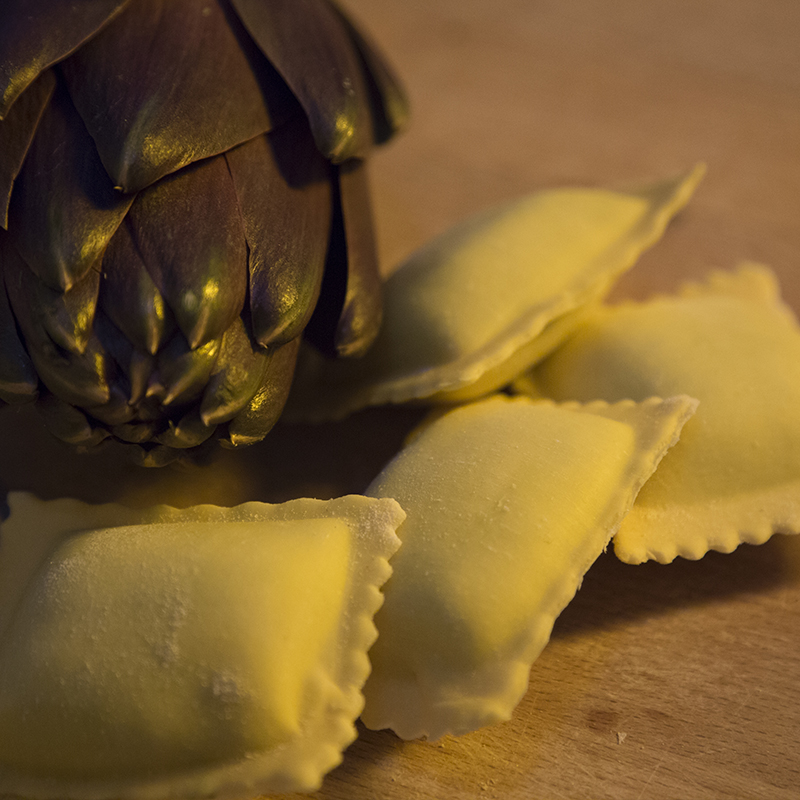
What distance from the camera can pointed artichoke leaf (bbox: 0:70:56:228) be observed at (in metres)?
0.60

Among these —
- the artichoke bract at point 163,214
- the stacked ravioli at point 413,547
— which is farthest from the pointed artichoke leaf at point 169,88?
the stacked ravioli at point 413,547

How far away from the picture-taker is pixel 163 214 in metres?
0.61

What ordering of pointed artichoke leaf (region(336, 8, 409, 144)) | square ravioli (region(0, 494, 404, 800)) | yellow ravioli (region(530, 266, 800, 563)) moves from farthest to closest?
pointed artichoke leaf (region(336, 8, 409, 144)) → yellow ravioli (region(530, 266, 800, 563)) → square ravioli (region(0, 494, 404, 800))

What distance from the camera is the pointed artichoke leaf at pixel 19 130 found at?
60 cm

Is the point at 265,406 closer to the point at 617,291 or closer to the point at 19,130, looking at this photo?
the point at 19,130

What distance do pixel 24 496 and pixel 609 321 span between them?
1.64 feet

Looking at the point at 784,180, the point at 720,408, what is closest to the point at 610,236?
the point at 720,408

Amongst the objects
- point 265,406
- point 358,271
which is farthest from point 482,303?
point 265,406

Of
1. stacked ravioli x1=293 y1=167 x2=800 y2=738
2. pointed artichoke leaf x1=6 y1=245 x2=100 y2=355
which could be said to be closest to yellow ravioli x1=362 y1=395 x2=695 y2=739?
stacked ravioli x1=293 y1=167 x2=800 y2=738

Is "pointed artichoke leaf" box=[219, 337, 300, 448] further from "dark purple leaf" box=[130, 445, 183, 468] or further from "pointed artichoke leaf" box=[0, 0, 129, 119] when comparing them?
"pointed artichoke leaf" box=[0, 0, 129, 119]

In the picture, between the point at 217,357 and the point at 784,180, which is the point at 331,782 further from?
the point at 784,180

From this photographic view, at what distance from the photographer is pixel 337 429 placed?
783 mm

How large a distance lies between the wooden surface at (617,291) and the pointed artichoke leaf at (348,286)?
108 millimetres

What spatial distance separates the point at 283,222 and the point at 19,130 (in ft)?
0.61
